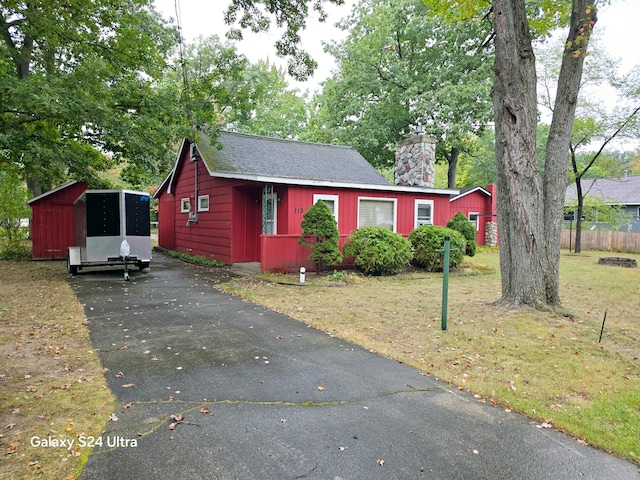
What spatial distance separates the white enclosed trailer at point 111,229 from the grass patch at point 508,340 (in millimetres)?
3084

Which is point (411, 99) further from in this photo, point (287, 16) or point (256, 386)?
point (256, 386)

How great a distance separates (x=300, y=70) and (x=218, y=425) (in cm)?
806

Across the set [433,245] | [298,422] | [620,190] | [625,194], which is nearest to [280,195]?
[433,245]

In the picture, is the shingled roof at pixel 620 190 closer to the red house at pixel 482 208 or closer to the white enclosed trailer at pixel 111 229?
the red house at pixel 482 208

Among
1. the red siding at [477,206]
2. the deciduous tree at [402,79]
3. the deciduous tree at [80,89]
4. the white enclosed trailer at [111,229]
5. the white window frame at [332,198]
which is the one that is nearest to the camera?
the deciduous tree at [80,89]

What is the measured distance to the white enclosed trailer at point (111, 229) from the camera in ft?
31.3

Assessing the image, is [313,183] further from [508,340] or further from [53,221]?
[53,221]

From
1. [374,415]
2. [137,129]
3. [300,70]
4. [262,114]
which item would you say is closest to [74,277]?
[137,129]

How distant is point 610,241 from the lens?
22.0 m

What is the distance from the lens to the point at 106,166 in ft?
49.8

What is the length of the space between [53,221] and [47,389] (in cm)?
1336

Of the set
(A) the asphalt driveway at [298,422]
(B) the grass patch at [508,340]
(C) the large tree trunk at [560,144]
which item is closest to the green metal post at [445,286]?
(B) the grass patch at [508,340]

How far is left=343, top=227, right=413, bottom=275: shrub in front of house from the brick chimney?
157 inches

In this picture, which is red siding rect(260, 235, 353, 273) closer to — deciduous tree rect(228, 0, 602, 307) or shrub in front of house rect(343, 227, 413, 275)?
shrub in front of house rect(343, 227, 413, 275)
